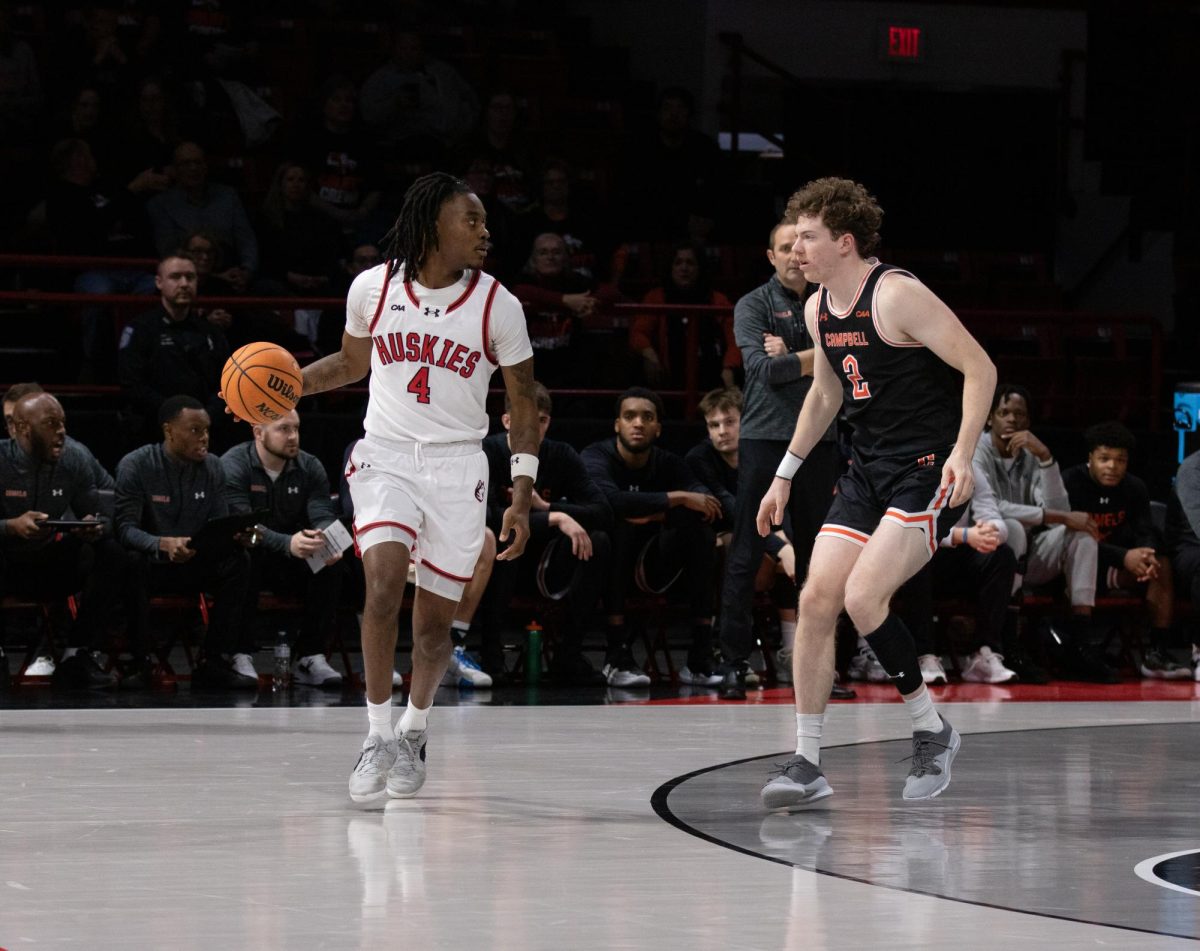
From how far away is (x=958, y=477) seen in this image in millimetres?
5441

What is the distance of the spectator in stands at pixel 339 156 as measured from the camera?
1262 centimetres

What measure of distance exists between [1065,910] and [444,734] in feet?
11.5

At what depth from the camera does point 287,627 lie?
9797mm

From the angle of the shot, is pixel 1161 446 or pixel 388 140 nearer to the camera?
pixel 1161 446

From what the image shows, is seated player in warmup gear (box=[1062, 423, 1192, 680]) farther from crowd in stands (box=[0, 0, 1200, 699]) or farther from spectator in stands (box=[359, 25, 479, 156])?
spectator in stands (box=[359, 25, 479, 156])

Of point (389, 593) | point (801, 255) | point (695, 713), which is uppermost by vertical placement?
point (801, 255)

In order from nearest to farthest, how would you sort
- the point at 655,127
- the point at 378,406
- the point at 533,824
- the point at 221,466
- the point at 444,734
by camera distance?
the point at 533,824 < the point at 378,406 < the point at 444,734 < the point at 221,466 < the point at 655,127

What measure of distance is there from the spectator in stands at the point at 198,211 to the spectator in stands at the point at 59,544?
9.03ft

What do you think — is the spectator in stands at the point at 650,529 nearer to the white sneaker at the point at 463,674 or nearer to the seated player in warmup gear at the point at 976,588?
the white sneaker at the point at 463,674

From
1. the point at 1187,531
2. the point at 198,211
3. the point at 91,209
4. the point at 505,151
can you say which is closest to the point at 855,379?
the point at 1187,531

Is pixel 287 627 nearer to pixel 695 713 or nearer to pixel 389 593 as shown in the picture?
pixel 695 713

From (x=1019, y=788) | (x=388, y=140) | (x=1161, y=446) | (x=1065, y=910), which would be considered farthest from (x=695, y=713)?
(x=388, y=140)

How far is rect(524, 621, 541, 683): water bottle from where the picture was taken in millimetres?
9391

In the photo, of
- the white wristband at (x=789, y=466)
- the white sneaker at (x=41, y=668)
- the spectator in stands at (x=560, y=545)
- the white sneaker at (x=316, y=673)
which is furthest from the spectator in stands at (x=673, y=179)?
the white wristband at (x=789, y=466)
